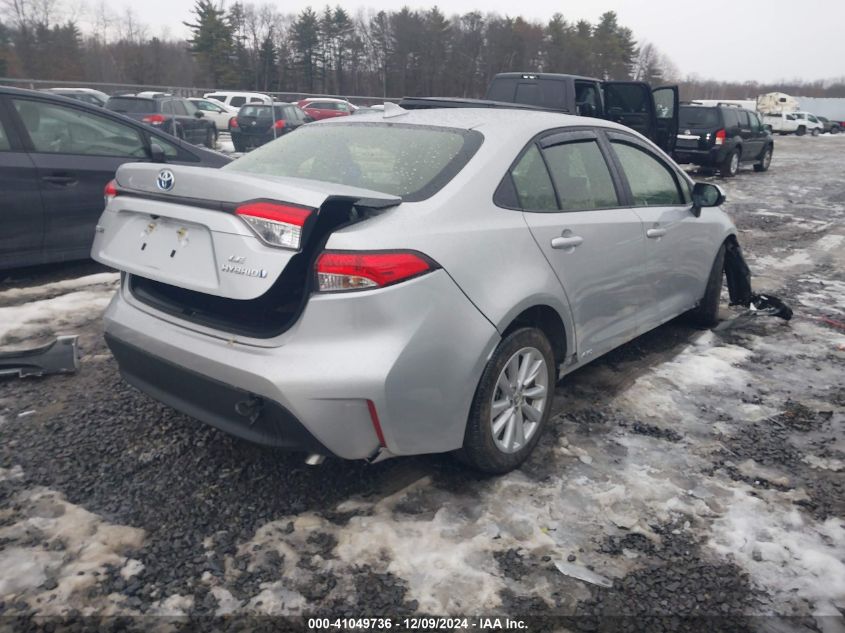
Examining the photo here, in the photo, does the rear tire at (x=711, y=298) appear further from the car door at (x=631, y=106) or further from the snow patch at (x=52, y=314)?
the car door at (x=631, y=106)

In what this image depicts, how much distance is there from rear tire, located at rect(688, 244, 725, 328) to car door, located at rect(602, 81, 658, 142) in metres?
7.38

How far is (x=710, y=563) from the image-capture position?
259 centimetres

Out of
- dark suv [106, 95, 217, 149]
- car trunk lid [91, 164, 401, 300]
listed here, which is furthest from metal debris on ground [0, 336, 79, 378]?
dark suv [106, 95, 217, 149]

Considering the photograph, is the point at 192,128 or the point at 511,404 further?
the point at 192,128

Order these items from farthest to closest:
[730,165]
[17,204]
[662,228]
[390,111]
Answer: [730,165] → [17,204] → [662,228] → [390,111]

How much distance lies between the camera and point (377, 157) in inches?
123

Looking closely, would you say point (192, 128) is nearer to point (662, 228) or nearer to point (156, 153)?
point (156, 153)

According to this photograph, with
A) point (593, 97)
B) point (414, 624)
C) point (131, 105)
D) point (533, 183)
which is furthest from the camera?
point (131, 105)

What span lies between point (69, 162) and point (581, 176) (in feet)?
14.7

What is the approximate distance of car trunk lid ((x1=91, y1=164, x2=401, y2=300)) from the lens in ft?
8.03

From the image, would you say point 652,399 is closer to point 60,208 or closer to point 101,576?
point 101,576

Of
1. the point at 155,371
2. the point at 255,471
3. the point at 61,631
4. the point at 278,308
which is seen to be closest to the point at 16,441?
the point at 155,371

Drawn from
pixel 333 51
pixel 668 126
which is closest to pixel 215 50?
pixel 333 51

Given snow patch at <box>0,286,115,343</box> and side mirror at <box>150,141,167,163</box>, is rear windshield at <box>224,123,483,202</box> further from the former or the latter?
side mirror at <box>150,141,167,163</box>
